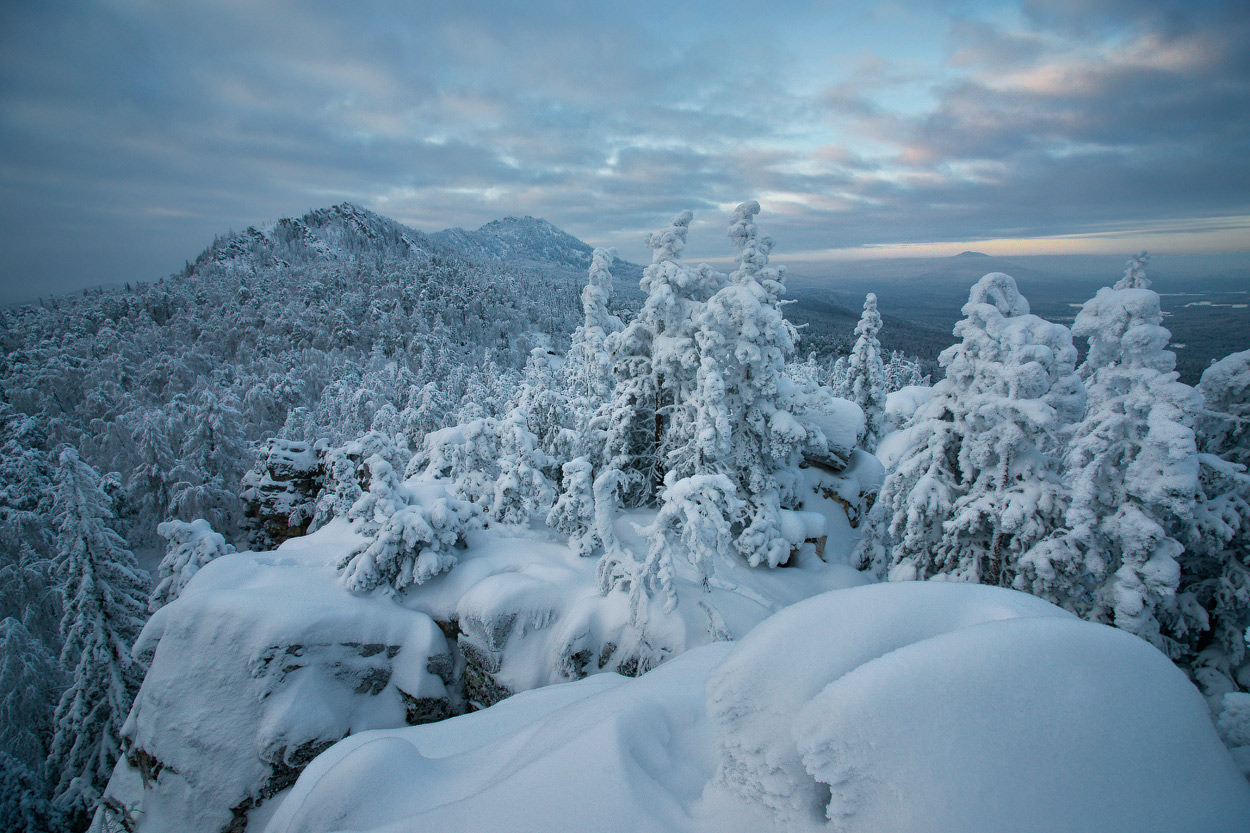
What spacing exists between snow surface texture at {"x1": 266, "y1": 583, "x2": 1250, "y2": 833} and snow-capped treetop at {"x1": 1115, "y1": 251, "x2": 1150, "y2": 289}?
13902mm

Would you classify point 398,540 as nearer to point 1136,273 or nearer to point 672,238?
point 672,238

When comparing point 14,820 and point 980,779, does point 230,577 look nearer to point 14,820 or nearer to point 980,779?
point 14,820

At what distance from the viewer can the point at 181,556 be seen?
44.1ft

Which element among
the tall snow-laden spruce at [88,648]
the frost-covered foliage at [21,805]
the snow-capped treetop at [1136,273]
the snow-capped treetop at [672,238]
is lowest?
the frost-covered foliage at [21,805]

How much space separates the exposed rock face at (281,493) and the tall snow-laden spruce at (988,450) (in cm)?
2022

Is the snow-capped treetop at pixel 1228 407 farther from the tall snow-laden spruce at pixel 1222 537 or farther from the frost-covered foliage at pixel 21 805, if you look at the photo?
the frost-covered foliage at pixel 21 805

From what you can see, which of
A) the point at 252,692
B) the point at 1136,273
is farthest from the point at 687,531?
the point at 1136,273

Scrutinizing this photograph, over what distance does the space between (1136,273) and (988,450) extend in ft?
24.6

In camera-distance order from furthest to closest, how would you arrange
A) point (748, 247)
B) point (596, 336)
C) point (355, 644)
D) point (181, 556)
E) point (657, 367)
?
point (596, 336) < point (748, 247) < point (657, 367) < point (181, 556) < point (355, 644)

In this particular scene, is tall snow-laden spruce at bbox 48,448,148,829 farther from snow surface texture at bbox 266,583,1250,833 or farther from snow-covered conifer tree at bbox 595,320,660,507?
snow surface texture at bbox 266,583,1250,833

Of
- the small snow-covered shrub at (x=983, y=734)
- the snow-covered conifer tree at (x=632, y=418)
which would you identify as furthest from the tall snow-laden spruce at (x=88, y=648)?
the small snow-covered shrub at (x=983, y=734)

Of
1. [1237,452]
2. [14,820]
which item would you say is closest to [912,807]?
[1237,452]

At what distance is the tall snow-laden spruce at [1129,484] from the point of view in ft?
28.8

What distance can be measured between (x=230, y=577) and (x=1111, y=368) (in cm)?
1894
